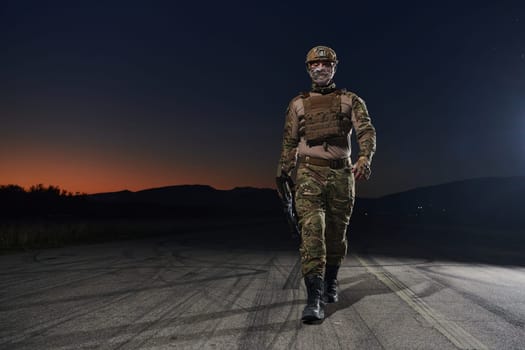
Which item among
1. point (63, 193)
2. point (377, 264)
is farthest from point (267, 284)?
point (63, 193)

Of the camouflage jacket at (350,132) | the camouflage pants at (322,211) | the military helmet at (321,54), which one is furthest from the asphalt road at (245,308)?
the military helmet at (321,54)

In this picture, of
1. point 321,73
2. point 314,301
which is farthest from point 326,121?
point 314,301

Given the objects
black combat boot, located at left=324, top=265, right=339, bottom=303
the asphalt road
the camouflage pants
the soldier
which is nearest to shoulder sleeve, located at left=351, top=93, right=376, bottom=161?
the soldier

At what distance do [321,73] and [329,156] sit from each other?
872 mm

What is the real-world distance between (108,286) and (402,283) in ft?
12.5

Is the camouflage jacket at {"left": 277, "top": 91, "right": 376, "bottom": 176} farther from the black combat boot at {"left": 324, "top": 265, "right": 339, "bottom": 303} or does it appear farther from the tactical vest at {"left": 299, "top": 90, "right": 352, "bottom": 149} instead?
the black combat boot at {"left": 324, "top": 265, "right": 339, "bottom": 303}

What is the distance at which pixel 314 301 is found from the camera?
423 cm

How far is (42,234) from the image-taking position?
53.5 ft

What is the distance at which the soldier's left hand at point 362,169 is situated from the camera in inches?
188

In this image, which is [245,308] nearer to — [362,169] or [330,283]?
[330,283]

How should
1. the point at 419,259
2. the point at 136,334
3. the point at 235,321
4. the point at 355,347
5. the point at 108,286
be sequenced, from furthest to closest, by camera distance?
the point at 419,259
the point at 108,286
the point at 235,321
the point at 136,334
the point at 355,347

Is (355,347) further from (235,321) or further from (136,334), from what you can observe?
(136,334)

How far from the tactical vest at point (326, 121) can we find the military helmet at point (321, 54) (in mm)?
362

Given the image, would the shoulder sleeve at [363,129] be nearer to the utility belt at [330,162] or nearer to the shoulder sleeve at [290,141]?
the utility belt at [330,162]
